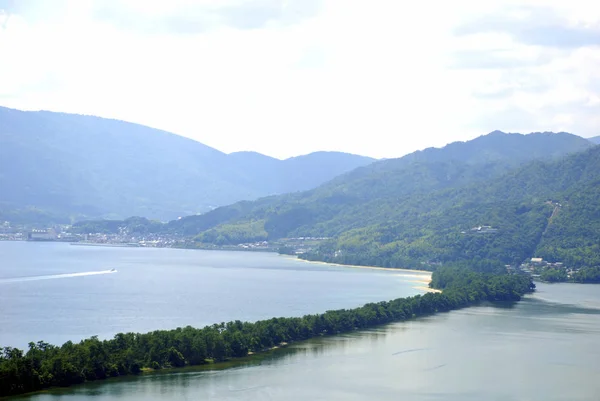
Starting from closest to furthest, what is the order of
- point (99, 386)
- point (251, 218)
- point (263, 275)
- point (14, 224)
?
1. point (99, 386)
2. point (263, 275)
3. point (251, 218)
4. point (14, 224)

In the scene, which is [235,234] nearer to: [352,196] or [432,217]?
[352,196]

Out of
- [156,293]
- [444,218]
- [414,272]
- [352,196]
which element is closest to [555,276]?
[414,272]

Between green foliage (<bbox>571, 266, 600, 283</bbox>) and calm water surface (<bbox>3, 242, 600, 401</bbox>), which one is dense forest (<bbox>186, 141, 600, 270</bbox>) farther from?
calm water surface (<bbox>3, 242, 600, 401</bbox>)

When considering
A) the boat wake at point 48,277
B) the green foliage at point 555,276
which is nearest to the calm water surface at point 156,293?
the boat wake at point 48,277

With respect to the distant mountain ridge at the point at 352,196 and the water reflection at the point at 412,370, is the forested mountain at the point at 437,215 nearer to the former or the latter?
the distant mountain ridge at the point at 352,196

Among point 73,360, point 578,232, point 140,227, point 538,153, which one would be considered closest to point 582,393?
point 73,360

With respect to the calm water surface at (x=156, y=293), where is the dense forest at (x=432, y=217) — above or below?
above

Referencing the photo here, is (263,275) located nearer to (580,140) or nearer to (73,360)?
(73,360)

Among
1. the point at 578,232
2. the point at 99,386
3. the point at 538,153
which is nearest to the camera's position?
the point at 99,386
